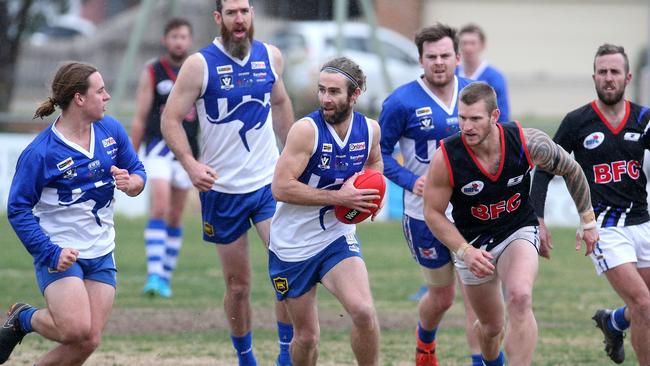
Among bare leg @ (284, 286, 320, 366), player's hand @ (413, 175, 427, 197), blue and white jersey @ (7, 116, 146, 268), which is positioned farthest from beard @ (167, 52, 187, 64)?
bare leg @ (284, 286, 320, 366)

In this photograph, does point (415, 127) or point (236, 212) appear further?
point (415, 127)

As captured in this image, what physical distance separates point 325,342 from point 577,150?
8.44ft

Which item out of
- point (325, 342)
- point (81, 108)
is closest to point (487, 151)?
point (81, 108)

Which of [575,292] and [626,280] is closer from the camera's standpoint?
[626,280]

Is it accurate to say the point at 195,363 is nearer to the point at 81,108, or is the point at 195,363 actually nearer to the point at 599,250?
the point at 81,108

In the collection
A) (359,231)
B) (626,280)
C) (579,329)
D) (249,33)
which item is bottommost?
(359,231)

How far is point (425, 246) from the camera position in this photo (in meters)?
7.46

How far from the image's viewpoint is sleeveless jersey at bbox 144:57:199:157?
1037cm

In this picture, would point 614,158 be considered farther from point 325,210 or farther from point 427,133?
point 325,210

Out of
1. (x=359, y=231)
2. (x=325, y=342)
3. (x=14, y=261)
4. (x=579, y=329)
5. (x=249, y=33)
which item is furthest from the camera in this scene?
(x=359, y=231)

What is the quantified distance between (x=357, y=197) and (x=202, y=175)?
1284 mm

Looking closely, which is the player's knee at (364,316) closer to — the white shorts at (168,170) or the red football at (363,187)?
the red football at (363,187)

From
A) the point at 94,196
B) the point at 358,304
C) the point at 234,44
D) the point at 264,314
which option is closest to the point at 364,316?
the point at 358,304

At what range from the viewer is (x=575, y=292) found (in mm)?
11359
